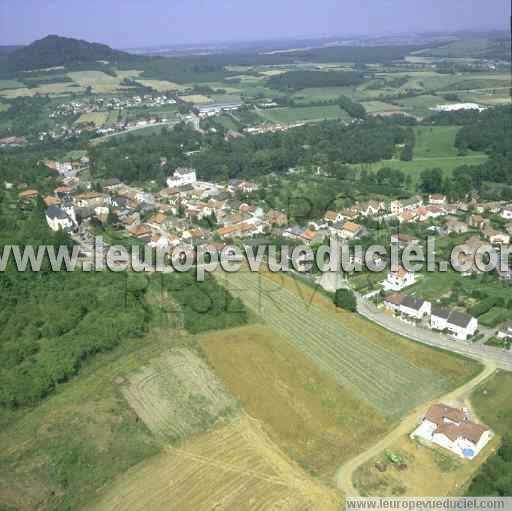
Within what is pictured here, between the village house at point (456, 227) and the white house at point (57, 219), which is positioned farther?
the white house at point (57, 219)

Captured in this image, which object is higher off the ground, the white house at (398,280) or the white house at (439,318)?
the white house at (398,280)

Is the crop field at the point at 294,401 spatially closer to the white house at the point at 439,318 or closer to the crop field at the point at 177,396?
the crop field at the point at 177,396

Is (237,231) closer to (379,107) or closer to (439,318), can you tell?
(439,318)

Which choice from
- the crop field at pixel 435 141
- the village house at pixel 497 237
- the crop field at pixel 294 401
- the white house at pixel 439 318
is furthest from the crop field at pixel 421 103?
the crop field at pixel 294 401

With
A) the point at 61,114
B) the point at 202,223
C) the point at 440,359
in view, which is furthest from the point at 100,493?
the point at 61,114

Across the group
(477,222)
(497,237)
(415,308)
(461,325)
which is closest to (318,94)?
(477,222)

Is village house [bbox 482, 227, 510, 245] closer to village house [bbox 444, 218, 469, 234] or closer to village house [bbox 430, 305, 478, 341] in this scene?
village house [bbox 444, 218, 469, 234]
